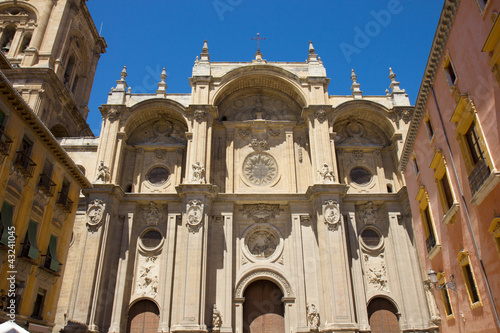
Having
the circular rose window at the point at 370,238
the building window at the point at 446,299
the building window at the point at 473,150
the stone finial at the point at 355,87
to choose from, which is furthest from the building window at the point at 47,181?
the stone finial at the point at 355,87

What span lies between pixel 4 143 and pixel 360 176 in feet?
67.5

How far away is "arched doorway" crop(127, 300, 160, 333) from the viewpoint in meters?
21.5

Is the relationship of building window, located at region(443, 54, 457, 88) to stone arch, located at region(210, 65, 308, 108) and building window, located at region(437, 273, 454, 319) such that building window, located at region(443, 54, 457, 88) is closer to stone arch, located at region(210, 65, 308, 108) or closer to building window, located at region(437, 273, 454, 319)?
building window, located at region(437, 273, 454, 319)

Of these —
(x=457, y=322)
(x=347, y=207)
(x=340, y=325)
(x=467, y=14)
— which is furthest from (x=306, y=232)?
(x=467, y=14)

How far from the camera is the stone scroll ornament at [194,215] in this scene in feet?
71.8

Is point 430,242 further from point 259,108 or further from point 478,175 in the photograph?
point 259,108

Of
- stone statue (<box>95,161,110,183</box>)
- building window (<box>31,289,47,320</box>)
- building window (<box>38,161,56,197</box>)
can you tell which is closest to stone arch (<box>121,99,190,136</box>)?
stone statue (<box>95,161,110,183</box>)

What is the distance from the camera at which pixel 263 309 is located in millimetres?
22344

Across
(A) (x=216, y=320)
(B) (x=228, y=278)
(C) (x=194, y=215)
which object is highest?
(C) (x=194, y=215)

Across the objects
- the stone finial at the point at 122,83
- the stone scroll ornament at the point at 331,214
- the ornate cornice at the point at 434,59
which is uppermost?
the stone finial at the point at 122,83

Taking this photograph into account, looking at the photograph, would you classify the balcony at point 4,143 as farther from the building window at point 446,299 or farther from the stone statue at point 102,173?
the building window at point 446,299

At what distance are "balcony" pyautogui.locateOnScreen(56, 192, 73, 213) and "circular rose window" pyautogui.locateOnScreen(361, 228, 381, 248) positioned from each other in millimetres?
16865

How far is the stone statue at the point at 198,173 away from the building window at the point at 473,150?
1412 centimetres

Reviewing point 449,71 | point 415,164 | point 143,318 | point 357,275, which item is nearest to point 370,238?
point 357,275
